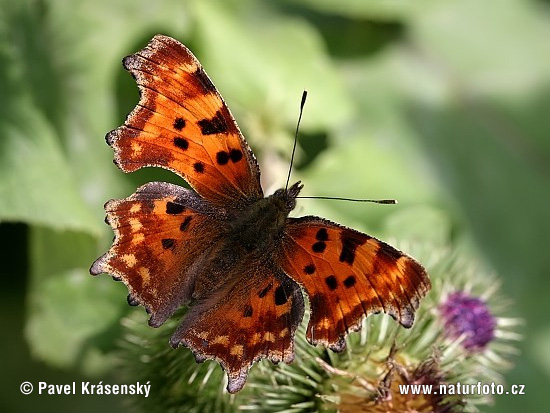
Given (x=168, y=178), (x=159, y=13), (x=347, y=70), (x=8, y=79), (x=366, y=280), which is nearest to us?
(x=366, y=280)

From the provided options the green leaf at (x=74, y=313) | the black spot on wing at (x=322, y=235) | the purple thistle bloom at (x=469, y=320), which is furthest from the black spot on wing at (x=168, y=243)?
the purple thistle bloom at (x=469, y=320)

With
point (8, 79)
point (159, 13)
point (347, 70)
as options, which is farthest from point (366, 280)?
point (347, 70)

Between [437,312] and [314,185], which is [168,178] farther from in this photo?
[437,312]

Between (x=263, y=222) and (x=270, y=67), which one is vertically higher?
(x=270, y=67)

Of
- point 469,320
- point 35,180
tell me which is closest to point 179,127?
point 35,180

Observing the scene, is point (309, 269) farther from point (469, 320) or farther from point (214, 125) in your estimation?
point (469, 320)

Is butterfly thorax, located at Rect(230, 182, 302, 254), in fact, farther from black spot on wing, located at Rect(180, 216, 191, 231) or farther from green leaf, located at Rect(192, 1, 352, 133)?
green leaf, located at Rect(192, 1, 352, 133)
